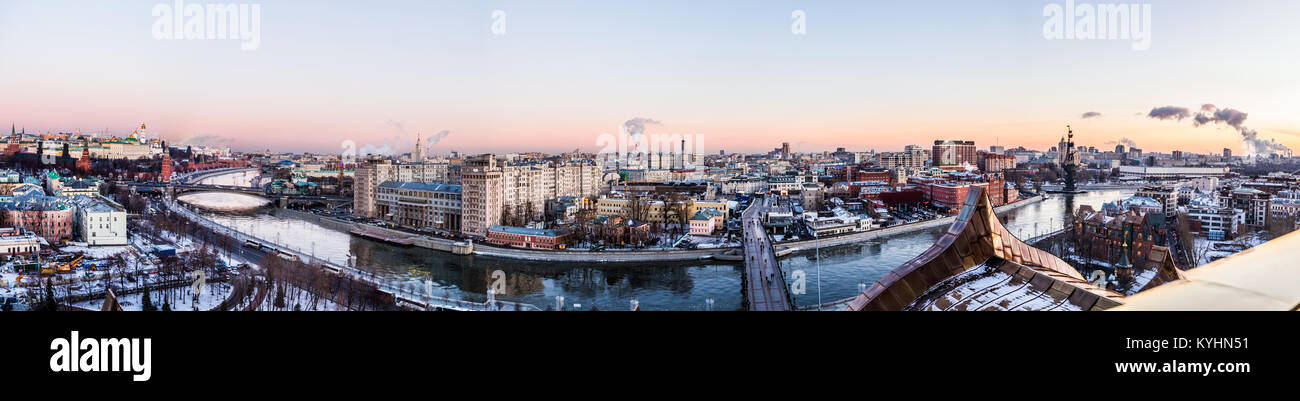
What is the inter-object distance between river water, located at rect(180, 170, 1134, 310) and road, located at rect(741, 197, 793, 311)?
0.16 m

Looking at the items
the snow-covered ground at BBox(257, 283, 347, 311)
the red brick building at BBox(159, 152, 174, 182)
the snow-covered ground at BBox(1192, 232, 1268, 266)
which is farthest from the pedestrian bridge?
the red brick building at BBox(159, 152, 174, 182)

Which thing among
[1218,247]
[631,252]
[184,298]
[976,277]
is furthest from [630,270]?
[976,277]

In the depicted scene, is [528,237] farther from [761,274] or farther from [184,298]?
[184,298]

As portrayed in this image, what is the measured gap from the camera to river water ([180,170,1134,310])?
21.8 feet

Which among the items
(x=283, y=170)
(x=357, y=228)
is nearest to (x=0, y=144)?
(x=357, y=228)

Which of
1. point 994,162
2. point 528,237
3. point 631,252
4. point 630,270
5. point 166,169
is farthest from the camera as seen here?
point 994,162

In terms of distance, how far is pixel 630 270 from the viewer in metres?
8.20

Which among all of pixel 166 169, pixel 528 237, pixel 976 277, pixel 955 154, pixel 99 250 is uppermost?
pixel 955 154

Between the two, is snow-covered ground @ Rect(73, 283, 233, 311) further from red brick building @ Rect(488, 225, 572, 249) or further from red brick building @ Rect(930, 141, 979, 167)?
red brick building @ Rect(930, 141, 979, 167)

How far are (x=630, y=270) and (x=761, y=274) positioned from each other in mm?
1746

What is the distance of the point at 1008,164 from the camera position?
11.3 metres

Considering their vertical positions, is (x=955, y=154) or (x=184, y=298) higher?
(x=955, y=154)

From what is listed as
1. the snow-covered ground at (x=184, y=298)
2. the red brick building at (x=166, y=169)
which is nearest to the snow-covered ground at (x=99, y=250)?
the snow-covered ground at (x=184, y=298)

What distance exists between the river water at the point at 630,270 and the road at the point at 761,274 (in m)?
0.16
